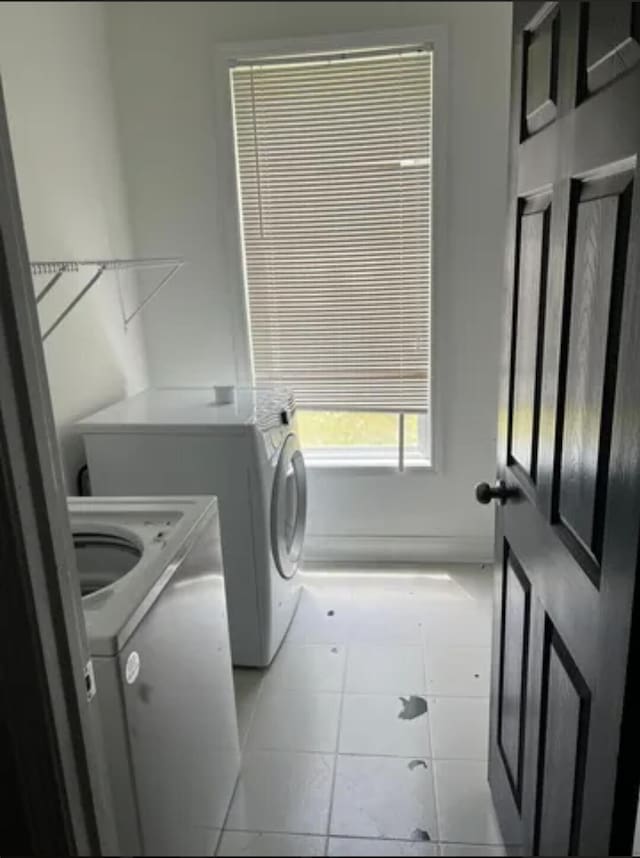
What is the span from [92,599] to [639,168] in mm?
1123

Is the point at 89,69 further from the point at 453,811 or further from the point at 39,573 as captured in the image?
the point at 453,811

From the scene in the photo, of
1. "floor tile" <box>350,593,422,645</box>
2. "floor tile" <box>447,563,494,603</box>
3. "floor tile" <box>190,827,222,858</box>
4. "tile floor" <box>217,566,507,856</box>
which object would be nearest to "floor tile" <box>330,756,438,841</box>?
"tile floor" <box>217,566,507,856</box>

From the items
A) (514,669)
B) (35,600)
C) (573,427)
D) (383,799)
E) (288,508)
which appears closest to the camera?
(35,600)

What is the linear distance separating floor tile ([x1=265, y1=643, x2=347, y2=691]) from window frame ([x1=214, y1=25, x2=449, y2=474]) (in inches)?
33.9

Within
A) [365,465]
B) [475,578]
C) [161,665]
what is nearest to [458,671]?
[475,578]

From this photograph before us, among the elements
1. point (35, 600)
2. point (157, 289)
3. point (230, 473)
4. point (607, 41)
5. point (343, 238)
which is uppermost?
point (607, 41)

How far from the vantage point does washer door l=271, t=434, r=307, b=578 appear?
2238mm

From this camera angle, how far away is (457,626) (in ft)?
8.16

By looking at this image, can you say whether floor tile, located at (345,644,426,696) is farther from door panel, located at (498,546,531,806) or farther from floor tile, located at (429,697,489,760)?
door panel, located at (498,546,531,806)

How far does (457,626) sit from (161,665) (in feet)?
5.13

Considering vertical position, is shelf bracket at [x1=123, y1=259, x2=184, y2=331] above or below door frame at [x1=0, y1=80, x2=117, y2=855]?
above

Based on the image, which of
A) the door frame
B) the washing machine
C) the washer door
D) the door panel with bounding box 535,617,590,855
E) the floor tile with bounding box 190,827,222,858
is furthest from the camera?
the washer door

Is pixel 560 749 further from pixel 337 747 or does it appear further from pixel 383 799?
pixel 337 747

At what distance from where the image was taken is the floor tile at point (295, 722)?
191 cm
